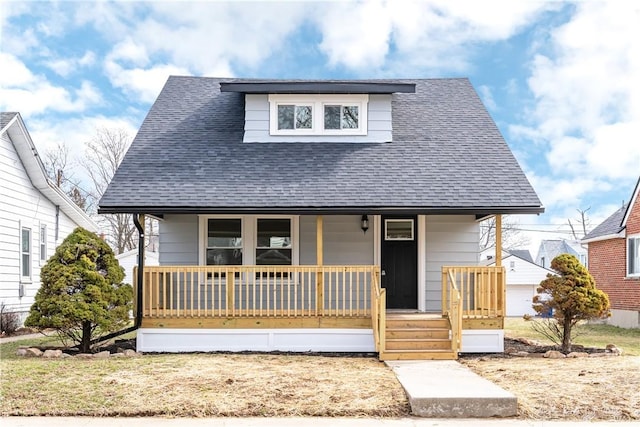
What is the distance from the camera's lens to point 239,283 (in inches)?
486

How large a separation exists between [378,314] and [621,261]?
12.8 meters

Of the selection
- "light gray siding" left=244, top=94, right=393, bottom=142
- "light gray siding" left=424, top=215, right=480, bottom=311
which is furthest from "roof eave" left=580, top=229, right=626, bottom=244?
"light gray siding" left=244, top=94, right=393, bottom=142

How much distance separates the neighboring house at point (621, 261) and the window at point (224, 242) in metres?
12.9

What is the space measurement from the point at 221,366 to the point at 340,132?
6289 millimetres

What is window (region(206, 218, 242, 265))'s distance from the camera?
501 inches

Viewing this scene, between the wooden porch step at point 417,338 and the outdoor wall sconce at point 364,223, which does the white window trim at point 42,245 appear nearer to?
the outdoor wall sconce at point 364,223

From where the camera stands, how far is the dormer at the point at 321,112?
1319 centimetres

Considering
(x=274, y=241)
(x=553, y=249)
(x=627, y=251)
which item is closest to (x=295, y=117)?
(x=274, y=241)

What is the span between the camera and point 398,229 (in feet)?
43.1

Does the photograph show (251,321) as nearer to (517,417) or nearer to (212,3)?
(517,417)

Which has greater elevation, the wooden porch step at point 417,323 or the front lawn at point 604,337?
the wooden porch step at point 417,323

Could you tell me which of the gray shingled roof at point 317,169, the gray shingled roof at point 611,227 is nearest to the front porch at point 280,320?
the gray shingled roof at point 317,169

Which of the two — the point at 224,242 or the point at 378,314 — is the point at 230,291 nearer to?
the point at 224,242

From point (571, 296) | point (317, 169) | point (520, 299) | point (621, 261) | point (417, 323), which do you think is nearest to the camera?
point (571, 296)
